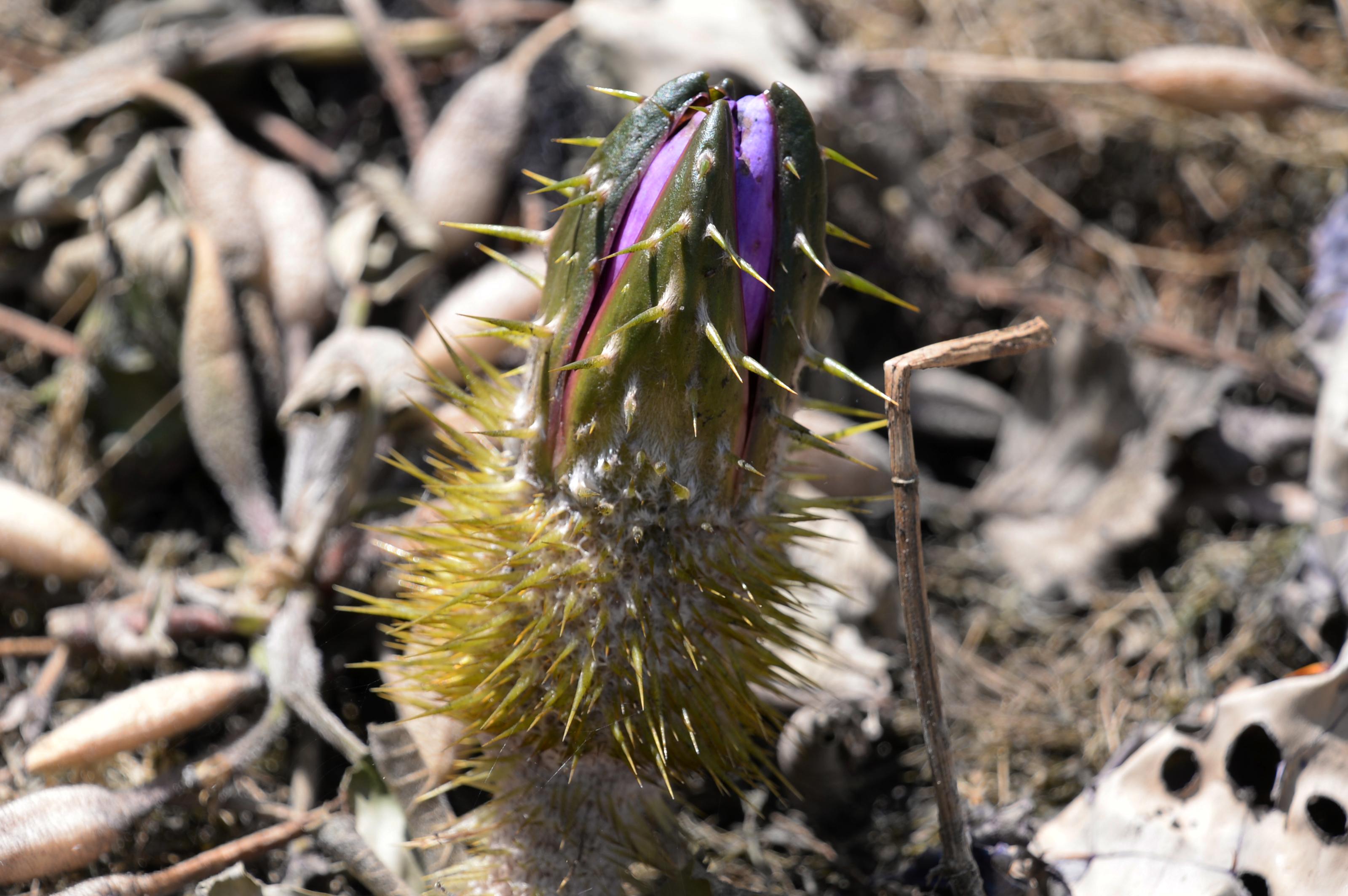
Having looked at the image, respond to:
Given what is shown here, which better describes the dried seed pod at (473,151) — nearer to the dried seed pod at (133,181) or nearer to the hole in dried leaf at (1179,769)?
the dried seed pod at (133,181)

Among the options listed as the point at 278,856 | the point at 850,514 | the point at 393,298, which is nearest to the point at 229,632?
the point at 278,856

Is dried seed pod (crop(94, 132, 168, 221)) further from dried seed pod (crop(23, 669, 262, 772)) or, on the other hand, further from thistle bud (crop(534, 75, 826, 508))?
thistle bud (crop(534, 75, 826, 508))

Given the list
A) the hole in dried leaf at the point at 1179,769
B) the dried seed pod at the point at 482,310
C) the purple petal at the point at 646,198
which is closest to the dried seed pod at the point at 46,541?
the dried seed pod at the point at 482,310

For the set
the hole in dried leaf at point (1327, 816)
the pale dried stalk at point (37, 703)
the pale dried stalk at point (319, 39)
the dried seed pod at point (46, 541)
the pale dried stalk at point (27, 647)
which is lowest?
→ the hole in dried leaf at point (1327, 816)

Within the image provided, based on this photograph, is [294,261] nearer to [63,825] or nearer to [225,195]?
[225,195]

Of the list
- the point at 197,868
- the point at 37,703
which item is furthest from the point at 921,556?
the point at 37,703

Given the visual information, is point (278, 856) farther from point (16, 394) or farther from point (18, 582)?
point (16, 394)

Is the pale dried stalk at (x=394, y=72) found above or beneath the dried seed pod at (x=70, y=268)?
above

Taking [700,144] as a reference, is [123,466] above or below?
below

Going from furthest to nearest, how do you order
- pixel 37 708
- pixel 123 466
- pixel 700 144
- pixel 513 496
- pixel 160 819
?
pixel 123 466 → pixel 37 708 → pixel 160 819 → pixel 513 496 → pixel 700 144
